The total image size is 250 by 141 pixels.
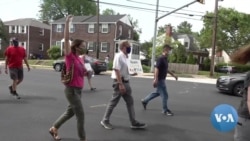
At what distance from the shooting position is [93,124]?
7125 mm

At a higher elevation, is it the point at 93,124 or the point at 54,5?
the point at 54,5

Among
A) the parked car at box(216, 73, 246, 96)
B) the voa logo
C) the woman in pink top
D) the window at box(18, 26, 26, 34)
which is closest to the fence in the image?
the parked car at box(216, 73, 246, 96)

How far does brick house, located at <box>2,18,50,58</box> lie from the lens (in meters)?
56.2

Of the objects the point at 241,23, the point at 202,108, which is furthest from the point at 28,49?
the point at 202,108

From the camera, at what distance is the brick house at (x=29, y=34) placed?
184ft

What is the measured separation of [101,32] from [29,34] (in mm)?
15449

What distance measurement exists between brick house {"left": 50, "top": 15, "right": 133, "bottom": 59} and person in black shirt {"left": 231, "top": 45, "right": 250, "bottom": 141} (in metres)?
42.6

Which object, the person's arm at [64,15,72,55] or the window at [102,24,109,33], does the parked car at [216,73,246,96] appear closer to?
the person's arm at [64,15,72,55]

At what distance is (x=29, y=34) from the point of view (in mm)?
56312

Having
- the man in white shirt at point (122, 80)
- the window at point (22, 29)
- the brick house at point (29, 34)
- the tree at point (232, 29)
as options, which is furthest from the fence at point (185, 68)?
the man in white shirt at point (122, 80)

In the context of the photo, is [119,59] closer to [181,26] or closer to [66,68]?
[66,68]

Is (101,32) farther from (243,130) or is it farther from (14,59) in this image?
(243,130)

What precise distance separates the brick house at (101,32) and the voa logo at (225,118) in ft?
139

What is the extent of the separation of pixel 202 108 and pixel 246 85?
7.47m
